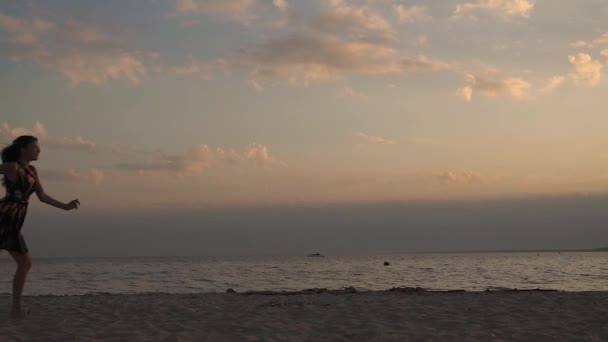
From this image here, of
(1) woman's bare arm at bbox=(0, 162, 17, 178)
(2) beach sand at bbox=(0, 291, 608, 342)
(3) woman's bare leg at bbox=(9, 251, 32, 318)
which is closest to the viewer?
(2) beach sand at bbox=(0, 291, 608, 342)

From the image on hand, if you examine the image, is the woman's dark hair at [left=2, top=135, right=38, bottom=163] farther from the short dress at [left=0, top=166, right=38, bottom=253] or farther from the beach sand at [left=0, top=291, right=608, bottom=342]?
the beach sand at [left=0, top=291, right=608, bottom=342]

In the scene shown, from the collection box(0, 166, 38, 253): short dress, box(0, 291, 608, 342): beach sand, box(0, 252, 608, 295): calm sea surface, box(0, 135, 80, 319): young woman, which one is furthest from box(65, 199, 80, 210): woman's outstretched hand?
box(0, 252, 608, 295): calm sea surface

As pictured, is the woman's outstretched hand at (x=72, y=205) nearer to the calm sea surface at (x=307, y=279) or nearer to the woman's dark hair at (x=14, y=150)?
the woman's dark hair at (x=14, y=150)

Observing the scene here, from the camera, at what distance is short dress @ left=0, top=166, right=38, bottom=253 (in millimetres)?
6797

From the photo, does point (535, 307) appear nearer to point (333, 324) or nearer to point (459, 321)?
point (459, 321)

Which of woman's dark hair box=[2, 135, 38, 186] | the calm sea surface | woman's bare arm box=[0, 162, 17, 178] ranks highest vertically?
woman's dark hair box=[2, 135, 38, 186]

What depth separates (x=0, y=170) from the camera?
266 inches

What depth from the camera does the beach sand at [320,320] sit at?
658 cm

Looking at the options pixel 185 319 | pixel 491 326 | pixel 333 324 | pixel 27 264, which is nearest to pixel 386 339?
pixel 333 324

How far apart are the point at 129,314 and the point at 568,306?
7.80 meters

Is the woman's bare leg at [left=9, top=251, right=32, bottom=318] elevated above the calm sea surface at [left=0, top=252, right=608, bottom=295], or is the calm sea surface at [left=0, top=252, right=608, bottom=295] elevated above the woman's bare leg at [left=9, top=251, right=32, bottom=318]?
the woman's bare leg at [left=9, top=251, right=32, bottom=318]

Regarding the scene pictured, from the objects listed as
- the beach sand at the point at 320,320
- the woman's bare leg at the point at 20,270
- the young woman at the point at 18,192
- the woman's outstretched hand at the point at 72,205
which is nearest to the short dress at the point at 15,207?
the young woman at the point at 18,192

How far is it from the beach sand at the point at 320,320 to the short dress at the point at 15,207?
3.80 ft

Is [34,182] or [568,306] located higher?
[34,182]
